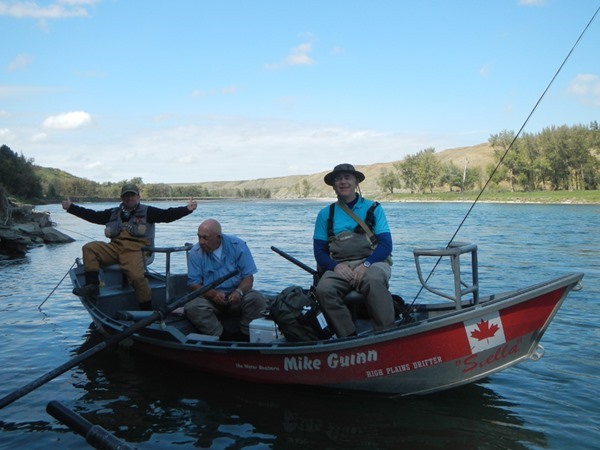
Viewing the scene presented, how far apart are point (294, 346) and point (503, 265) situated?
12.8m

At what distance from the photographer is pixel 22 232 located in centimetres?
2711

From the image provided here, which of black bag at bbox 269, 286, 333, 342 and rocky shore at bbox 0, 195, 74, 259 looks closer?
black bag at bbox 269, 286, 333, 342

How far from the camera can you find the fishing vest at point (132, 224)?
346 inches

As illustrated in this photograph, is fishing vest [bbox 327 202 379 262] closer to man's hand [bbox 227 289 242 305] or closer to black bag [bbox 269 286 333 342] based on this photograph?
black bag [bbox 269 286 333 342]

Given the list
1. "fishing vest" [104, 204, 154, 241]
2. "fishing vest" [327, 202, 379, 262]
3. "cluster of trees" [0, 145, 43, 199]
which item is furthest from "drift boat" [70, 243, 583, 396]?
"cluster of trees" [0, 145, 43, 199]

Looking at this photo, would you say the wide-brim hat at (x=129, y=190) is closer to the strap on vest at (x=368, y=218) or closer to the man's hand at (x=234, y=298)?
the man's hand at (x=234, y=298)

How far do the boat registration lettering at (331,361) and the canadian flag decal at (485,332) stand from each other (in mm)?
972

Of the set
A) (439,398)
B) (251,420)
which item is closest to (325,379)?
(251,420)

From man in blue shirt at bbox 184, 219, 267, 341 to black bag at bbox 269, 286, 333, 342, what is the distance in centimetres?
106

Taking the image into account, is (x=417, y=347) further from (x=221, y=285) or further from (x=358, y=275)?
(x=221, y=285)

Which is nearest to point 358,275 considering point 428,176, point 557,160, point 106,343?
point 106,343

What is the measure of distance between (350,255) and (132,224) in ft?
13.2

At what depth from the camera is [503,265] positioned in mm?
17234

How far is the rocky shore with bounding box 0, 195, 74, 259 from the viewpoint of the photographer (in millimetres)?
21328
